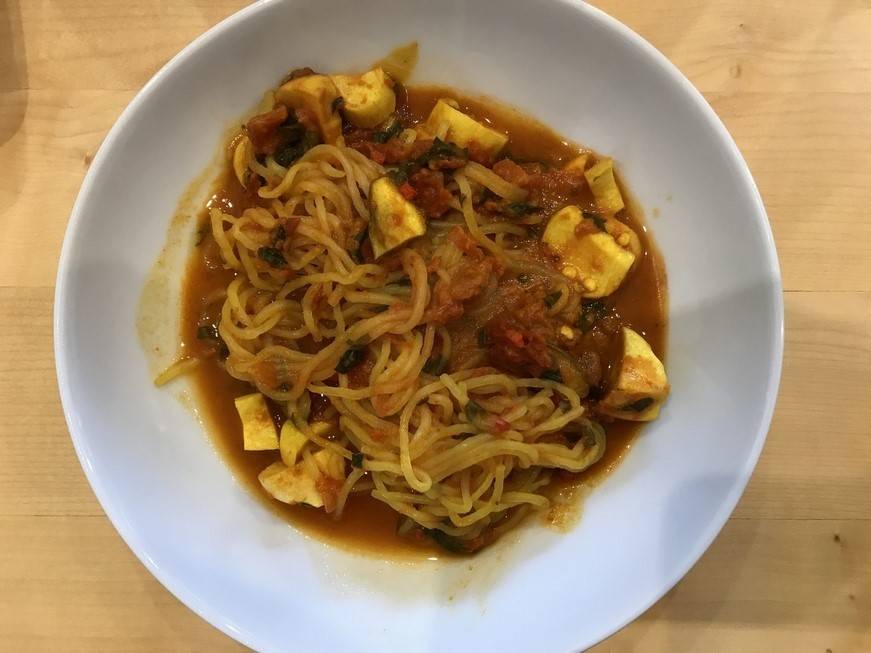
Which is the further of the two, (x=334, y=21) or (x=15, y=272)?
(x=15, y=272)

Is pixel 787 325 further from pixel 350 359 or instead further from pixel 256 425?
pixel 256 425

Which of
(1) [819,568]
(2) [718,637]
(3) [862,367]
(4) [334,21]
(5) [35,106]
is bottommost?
(2) [718,637]

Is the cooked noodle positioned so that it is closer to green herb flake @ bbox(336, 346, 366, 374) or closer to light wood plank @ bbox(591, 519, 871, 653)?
green herb flake @ bbox(336, 346, 366, 374)

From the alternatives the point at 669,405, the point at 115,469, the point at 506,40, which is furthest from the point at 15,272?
the point at 669,405

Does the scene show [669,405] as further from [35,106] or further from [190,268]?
[35,106]

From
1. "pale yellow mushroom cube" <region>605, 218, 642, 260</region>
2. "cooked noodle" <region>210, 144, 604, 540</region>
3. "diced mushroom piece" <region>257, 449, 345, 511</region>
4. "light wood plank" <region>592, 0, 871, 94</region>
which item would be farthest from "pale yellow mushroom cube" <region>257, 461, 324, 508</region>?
"light wood plank" <region>592, 0, 871, 94</region>

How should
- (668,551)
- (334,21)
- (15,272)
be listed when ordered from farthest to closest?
(15,272) → (334,21) → (668,551)
